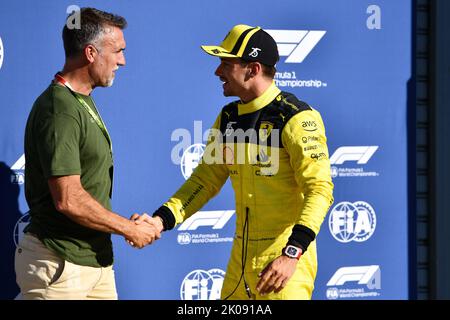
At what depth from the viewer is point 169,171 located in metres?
5.20

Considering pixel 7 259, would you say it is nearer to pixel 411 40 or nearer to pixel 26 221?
pixel 26 221

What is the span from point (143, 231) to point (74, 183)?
1.67ft

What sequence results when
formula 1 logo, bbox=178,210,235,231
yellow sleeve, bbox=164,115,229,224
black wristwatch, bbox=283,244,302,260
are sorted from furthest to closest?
formula 1 logo, bbox=178,210,235,231 → yellow sleeve, bbox=164,115,229,224 → black wristwatch, bbox=283,244,302,260

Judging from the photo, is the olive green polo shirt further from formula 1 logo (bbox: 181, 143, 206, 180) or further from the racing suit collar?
formula 1 logo (bbox: 181, 143, 206, 180)

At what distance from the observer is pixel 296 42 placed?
5.40m

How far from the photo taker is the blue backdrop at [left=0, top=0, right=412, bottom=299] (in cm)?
487

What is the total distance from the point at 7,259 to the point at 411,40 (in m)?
3.08

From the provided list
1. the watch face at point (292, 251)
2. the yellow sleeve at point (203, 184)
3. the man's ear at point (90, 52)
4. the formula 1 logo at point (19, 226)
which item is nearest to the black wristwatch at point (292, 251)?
the watch face at point (292, 251)

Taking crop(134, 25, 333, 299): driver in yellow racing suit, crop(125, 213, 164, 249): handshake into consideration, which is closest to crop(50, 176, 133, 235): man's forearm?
crop(125, 213, 164, 249): handshake

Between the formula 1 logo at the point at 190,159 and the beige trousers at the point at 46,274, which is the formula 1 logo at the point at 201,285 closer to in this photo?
the formula 1 logo at the point at 190,159

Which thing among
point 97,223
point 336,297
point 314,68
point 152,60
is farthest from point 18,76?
point 336,297

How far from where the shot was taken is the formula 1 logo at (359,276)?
5598mm

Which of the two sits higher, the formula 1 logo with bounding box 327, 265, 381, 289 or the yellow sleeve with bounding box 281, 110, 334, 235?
the yellow sleeve with bounding box 281, 110, 334, 235

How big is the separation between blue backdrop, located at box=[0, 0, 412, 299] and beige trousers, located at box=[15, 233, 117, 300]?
3.28ft
